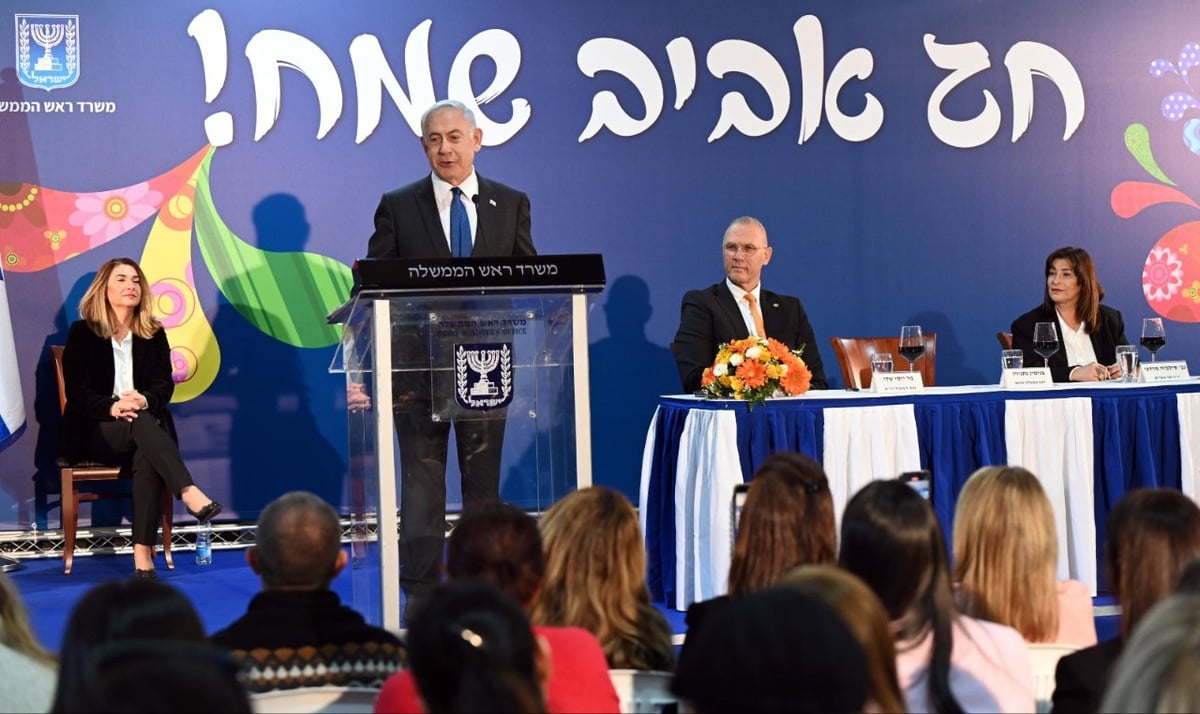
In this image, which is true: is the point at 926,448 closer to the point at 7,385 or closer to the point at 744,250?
the point at 744,250

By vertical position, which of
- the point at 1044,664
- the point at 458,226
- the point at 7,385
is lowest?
the point at 1044,664

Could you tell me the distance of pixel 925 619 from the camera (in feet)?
6.73

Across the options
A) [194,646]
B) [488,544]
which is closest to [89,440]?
[488,544]

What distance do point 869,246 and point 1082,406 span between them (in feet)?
8.03

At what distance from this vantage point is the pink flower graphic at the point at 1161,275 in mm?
7715

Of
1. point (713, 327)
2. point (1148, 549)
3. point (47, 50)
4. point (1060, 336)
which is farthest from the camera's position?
point (47, 50)

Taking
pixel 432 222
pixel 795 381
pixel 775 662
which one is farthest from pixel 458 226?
pixel 775 662

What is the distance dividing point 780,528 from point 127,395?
431cm

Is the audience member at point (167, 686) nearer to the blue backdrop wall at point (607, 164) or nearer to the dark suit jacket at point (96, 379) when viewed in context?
the dark suit jacket at point (96, 379)

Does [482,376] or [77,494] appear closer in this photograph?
[482,376]

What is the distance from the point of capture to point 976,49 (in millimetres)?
7520

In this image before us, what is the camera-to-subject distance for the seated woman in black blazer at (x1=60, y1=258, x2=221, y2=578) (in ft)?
19.7

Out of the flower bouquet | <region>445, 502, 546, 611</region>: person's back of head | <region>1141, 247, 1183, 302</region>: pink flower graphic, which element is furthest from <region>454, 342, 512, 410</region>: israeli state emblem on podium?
<region>1141, 247, 1183, 302</region>: pink flower graphic

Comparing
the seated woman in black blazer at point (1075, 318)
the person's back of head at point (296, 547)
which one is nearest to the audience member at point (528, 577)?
the person's back of head at point (296, 547)
